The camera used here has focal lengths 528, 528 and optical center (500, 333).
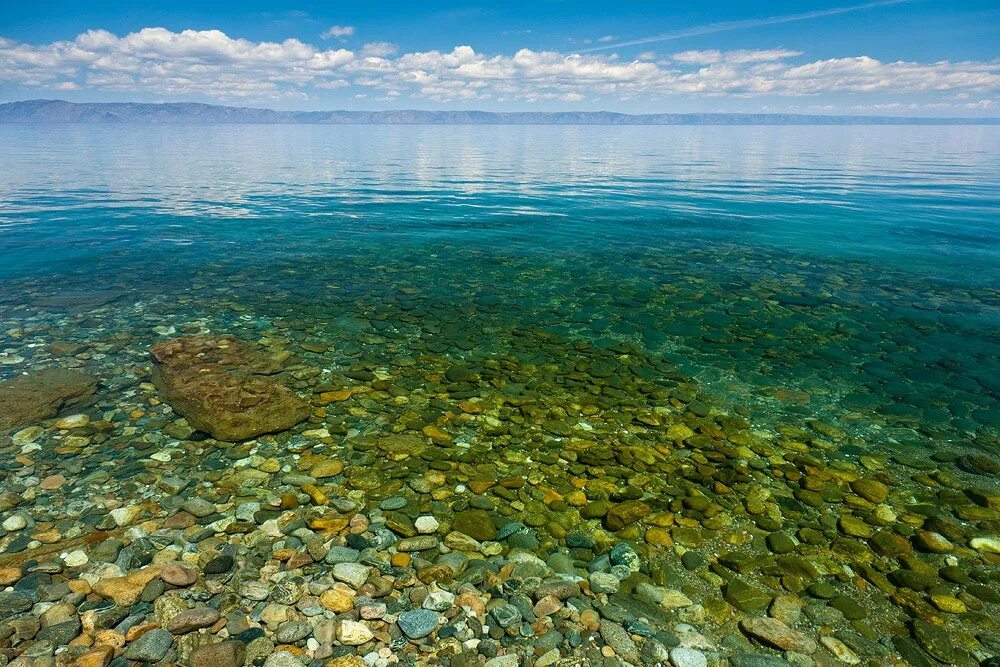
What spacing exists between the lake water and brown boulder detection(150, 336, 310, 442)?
38 centimetres

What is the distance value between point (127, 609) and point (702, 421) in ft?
29.6

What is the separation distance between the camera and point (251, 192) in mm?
41750

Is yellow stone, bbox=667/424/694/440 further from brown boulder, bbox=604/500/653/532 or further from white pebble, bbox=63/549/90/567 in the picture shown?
white pebble, bbox=63/549/90/567

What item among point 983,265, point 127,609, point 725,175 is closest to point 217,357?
point 127,609

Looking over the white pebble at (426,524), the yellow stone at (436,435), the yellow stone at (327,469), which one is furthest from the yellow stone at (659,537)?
the yellow stone at (327,469)

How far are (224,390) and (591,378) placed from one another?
7.40m

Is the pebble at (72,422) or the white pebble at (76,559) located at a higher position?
the pebble at (72,422)

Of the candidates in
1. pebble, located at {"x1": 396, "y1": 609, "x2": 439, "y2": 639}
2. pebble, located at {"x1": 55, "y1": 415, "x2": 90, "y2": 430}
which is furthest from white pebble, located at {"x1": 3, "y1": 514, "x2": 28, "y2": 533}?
pebble, located at {"x1": 396, "y1": 609, "x2": 439, "y2": 639}

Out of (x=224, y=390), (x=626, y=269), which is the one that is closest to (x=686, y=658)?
(x=224, y=390)

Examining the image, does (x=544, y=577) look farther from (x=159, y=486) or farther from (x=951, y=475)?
(x=951, y=475)

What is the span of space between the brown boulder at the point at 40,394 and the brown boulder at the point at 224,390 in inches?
51.7

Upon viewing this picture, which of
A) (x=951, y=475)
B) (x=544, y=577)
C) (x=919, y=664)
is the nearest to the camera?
(x=919, y=664)

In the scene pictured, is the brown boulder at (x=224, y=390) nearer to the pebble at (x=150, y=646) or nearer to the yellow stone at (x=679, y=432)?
the pebble at (x=150, y=646)

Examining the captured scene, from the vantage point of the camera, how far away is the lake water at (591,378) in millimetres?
7160
